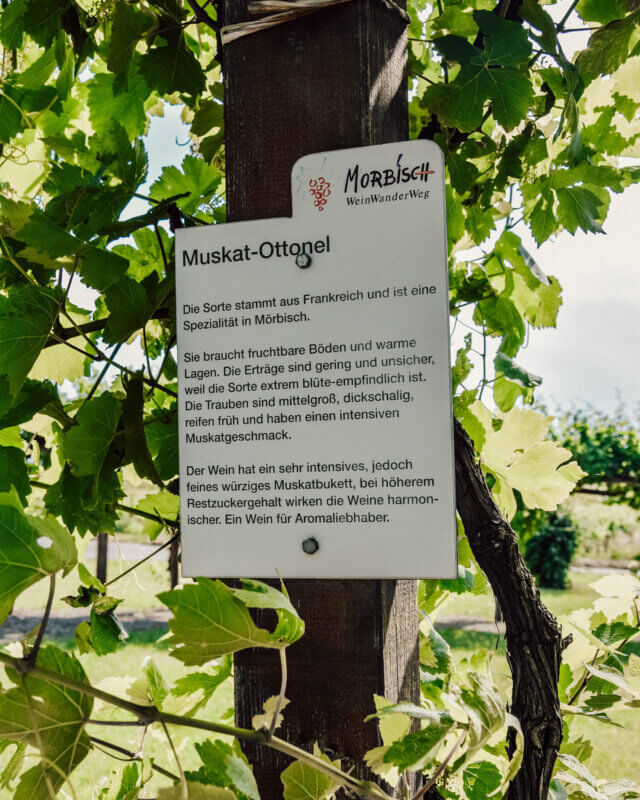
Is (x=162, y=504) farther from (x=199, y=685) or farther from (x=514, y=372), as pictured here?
(x=514, y=372)

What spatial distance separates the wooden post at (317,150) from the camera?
90cm

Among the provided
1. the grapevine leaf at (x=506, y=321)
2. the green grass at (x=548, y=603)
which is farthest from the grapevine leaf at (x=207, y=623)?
the green grass at (x=548, y=603)

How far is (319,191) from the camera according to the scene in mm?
954

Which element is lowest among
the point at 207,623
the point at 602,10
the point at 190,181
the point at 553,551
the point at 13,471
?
the point at 553,551

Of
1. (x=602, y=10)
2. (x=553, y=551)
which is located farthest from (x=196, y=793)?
(x=553, y=551)

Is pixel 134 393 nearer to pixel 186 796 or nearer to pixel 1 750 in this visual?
pixel 1 750

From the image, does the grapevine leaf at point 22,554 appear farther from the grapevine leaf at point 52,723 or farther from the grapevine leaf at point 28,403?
the grapevine leaf at point 28,403

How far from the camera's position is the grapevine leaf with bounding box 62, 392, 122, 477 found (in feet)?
3.42

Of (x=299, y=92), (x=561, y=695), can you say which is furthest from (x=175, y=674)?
(x=299, y=92)

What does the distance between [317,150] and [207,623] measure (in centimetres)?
62

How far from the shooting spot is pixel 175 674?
317 inches

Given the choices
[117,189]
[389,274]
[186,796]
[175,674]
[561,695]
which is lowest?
[175,674]

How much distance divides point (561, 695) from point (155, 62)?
1.27 m

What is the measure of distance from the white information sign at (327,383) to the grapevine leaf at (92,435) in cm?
12
